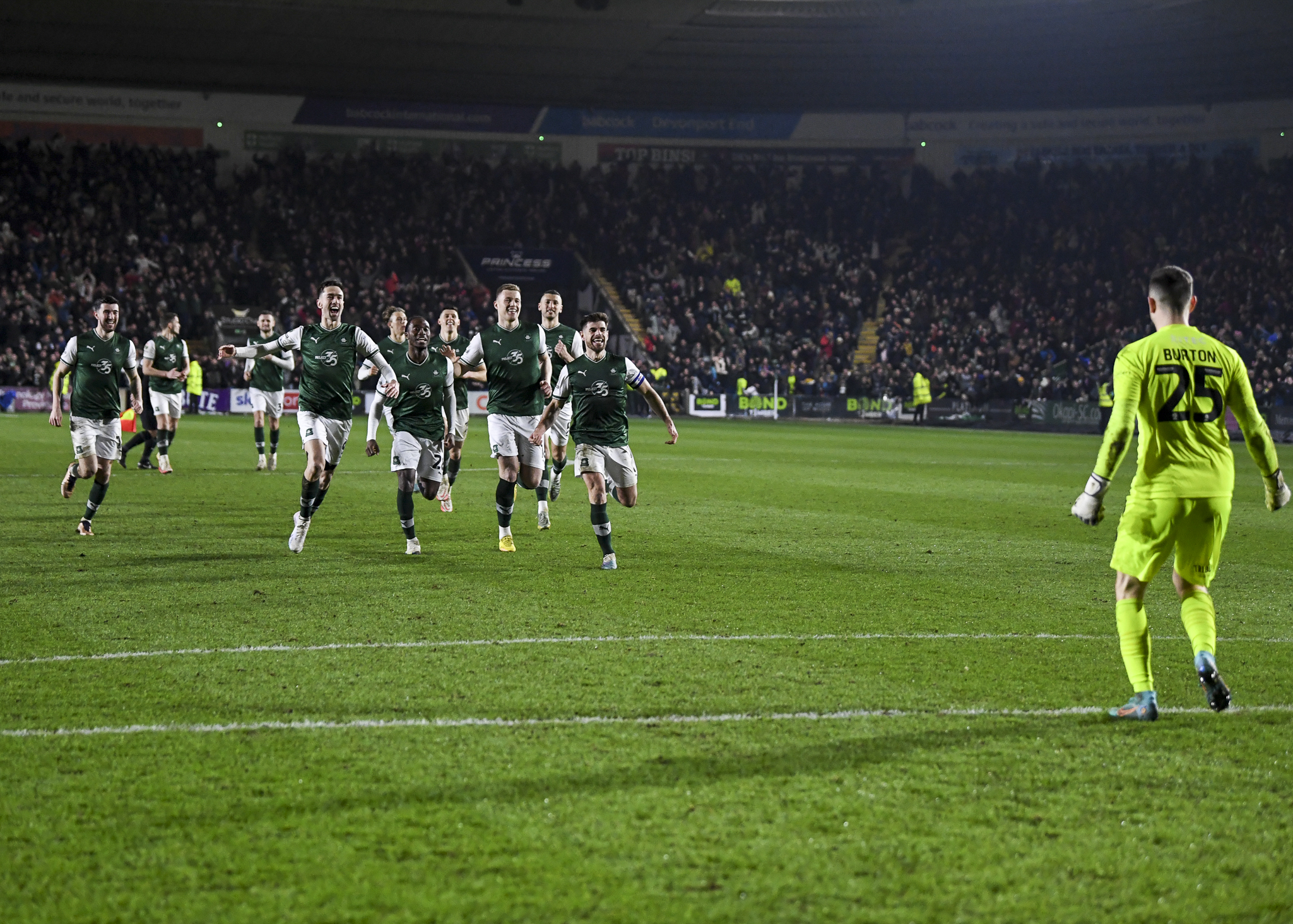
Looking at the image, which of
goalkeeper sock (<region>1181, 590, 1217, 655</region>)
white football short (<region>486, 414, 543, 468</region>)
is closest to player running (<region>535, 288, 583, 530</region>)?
white football short (<region>486, 414, 543, 468</region>)

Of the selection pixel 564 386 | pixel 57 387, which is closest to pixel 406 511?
pixel 564 386

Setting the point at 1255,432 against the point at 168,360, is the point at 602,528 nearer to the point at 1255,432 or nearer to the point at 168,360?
the point at 1255,432

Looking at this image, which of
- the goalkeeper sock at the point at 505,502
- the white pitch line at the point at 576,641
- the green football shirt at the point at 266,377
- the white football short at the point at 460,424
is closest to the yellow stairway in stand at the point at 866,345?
the green football shirt at the point at 266,377

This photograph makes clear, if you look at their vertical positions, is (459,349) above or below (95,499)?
above

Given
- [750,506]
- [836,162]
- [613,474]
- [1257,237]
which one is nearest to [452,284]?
[836,162]

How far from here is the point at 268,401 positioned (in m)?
22.7

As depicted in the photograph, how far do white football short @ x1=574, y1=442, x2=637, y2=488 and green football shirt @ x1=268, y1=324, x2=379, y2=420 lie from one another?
2360mm

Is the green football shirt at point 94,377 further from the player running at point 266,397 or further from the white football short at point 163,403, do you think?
the white football short at point 163,403

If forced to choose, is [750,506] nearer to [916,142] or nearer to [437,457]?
[437,457]

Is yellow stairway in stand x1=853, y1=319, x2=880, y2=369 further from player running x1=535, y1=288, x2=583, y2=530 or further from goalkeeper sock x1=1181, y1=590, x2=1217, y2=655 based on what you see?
goalkeeper sock x1=1181, y1=590, x2=1217, y2=655

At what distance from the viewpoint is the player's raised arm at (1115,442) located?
6191 mm

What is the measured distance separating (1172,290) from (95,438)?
1145cm

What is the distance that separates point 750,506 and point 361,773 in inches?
499

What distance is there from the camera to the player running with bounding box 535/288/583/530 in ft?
44.8
